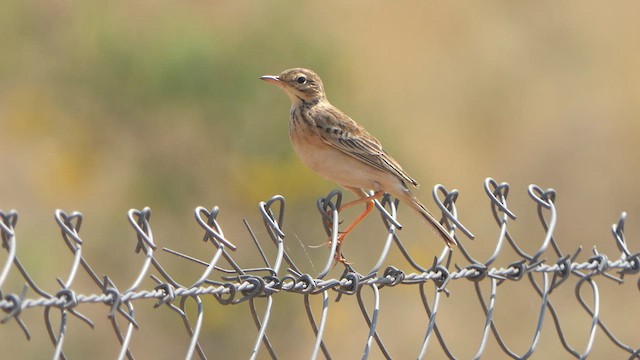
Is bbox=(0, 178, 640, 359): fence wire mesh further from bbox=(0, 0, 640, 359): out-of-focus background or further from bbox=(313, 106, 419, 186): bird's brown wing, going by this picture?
bbox=(0, 0, 640, 359): out-of-focus background

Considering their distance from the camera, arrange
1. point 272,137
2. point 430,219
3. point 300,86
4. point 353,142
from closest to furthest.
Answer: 1. point 430,219
2. point 353,142
3. point 300,86
4. point 272,137

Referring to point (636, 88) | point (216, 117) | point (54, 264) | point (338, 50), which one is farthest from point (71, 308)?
point (636, 88)

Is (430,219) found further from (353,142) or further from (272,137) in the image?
(272,137)

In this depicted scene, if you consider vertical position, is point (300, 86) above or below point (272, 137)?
below

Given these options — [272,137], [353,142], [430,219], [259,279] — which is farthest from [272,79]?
[272,137]

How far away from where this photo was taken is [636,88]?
724 inches

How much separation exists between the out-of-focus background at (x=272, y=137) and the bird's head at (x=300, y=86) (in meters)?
3.93

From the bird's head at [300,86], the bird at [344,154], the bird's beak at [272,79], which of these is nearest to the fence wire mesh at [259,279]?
the bird at [344,154]

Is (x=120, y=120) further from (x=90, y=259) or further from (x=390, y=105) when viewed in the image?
(x=390, y=105)

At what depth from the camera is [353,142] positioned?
7.45 m

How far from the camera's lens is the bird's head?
25.7ft

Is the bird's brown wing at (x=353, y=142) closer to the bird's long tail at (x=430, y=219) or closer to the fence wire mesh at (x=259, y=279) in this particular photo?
the bird's long tail at (x=430, y=219)

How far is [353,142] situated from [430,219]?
48.5 inches

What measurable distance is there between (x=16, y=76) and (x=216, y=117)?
3.46 m
